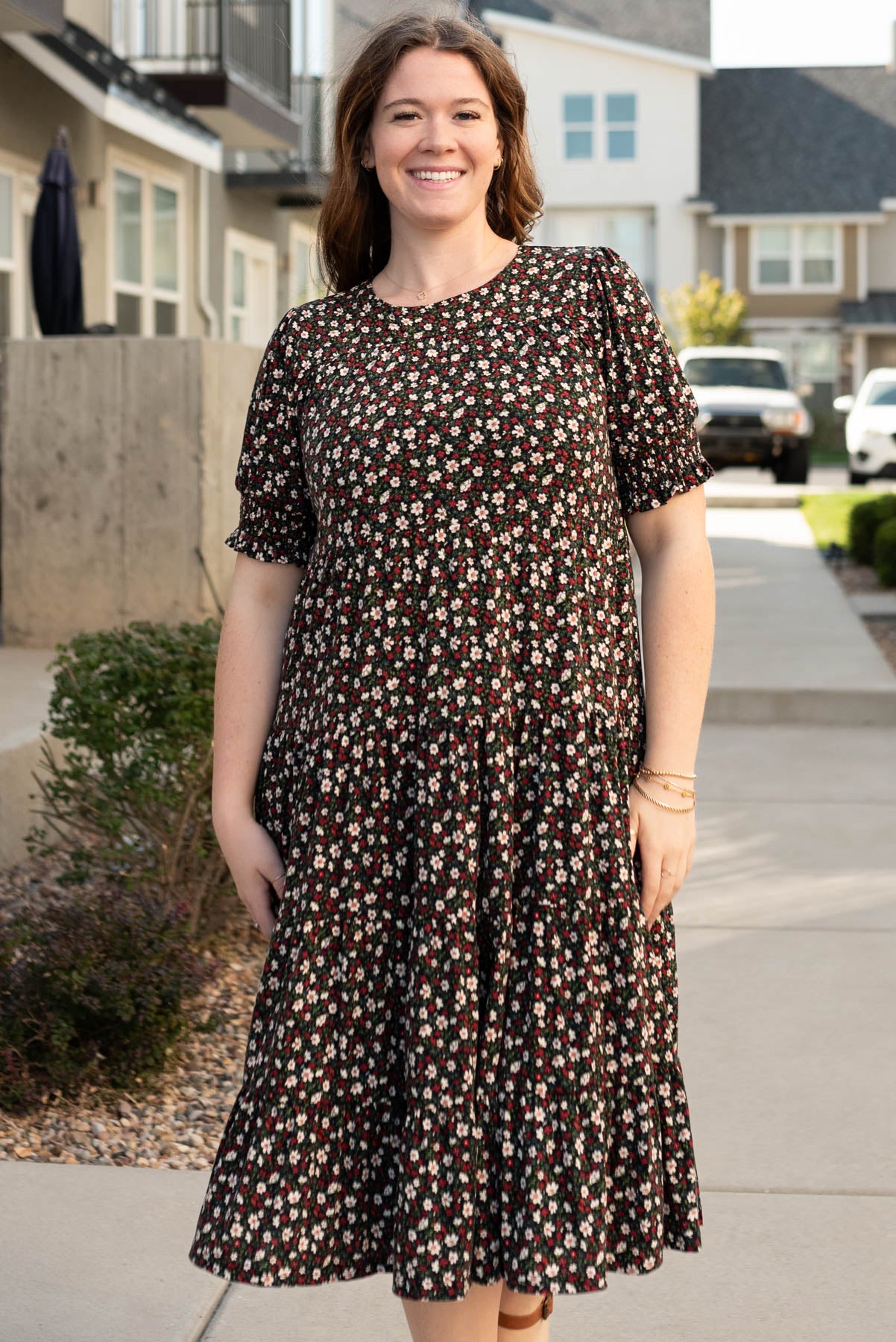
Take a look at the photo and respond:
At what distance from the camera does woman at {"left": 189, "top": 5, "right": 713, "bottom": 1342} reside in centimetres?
207

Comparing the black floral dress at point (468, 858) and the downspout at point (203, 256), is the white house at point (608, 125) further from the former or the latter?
the black floral dress at point (468, 858)

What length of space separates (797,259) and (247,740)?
43.7 metres

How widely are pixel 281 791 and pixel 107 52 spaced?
1168 cm

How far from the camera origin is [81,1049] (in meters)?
3.76

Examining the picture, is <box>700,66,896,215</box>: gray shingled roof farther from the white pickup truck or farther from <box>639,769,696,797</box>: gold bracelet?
<box>639,769,696,797</box>: gold bracelet

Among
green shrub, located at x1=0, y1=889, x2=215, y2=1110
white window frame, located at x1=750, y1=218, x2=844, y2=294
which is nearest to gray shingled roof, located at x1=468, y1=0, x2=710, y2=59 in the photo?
white window frame, located at x1=750, y1=218, x2=844, y2=294

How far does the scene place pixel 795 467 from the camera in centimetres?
2409

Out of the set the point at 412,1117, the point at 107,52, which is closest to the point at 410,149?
the point at 412,1117

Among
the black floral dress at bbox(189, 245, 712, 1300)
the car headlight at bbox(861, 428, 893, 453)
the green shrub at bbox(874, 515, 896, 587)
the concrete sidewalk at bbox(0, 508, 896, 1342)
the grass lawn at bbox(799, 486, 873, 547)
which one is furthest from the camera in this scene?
the car headlight at bbox(861, 428, 893, 453)

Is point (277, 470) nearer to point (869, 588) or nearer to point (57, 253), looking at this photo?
point (57, 253)

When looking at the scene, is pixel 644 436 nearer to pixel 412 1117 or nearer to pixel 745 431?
pixel 412 1117

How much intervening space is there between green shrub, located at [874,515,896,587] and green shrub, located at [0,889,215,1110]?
9.24 meters

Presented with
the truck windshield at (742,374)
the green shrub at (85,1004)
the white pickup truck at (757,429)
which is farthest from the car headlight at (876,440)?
the green shrub at (85,1004)

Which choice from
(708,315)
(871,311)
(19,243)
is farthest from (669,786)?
(871,311)
